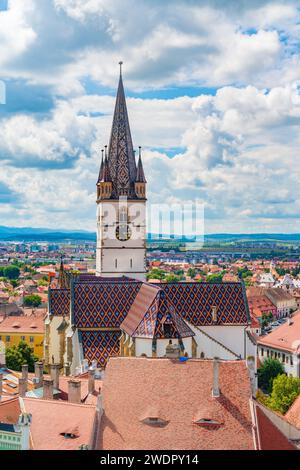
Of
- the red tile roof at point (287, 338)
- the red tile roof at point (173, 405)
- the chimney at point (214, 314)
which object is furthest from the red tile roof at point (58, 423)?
the red tile roof at point (287, 338)

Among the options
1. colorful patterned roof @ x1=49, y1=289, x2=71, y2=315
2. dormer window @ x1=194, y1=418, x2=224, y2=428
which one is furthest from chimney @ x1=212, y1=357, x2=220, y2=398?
colorful patterned roof @ x1=49, y1=289, x2=71, y2=315

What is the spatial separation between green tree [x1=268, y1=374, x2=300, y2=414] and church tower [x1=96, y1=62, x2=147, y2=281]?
16322mm

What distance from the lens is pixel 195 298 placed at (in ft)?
175

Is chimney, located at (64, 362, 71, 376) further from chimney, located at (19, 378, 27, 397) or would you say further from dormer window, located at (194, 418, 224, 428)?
dormer window, located at (194, 418, 224, 428)

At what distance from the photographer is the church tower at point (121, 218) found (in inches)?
2447

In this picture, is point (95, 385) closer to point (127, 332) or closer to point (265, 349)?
point (127, 332)

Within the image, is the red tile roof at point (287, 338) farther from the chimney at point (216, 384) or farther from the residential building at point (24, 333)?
the chimney at point (216, 384)

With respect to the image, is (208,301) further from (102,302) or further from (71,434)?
(71,434)

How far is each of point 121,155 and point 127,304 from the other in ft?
52.1

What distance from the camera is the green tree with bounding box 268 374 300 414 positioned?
164 ft

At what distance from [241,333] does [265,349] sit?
3301 cm

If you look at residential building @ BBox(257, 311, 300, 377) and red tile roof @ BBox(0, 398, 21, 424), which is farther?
residential building @ BBox(257, 311, 300, 377)

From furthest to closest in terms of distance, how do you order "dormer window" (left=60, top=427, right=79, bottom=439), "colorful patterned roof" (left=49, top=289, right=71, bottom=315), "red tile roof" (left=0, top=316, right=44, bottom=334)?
"red tile roof" (left=0, top=316, right=44, bottom=334)
"colorful patterned roof" (left=49, top=289, right=71, bottom=315)
"dormer window" (left=60, top=427, right=79, bottom=439)
